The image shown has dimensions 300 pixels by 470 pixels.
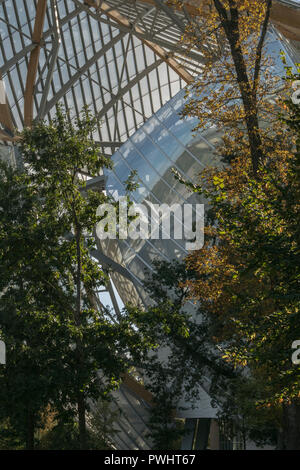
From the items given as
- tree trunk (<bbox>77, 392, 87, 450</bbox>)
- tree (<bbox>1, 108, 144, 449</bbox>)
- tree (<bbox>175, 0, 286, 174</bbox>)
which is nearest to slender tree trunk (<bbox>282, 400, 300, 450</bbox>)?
tree (<bbox>1, 108, 144, 449</bbox>)

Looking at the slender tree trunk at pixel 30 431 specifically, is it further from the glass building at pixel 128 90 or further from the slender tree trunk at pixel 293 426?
the slender tree trunk at pixel 293 426

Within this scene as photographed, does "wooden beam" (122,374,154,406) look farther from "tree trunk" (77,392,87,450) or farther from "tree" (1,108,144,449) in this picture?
"tree trunk" (77,392,87,450)

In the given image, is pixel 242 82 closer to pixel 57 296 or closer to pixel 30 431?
pixel 57 296

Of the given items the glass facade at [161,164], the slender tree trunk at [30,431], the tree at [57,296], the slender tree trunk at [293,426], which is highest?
the glass facade at [161,164]

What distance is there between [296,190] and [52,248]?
235 inches

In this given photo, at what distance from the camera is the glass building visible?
87.5 feet

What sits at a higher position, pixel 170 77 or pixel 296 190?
pixel 170 77

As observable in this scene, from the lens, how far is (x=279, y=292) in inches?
340

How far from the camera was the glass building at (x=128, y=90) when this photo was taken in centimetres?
2666

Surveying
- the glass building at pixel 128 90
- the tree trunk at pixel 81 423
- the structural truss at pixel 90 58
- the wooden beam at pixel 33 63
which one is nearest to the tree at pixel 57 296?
the tree trunk at pixel 81 423

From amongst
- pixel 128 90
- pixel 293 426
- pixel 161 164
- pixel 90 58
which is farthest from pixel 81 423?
pixel 128 90

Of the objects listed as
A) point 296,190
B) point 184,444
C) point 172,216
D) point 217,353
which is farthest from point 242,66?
point 184,444

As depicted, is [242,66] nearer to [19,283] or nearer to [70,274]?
[70,274]

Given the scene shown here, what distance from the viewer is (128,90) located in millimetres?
49438
